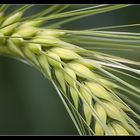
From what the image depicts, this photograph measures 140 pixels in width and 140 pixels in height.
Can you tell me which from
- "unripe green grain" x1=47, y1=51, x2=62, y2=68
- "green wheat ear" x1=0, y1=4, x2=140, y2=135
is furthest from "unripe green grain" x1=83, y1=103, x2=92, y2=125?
"unripe green grain" x1=47, y1=51, x2=62, y2=68

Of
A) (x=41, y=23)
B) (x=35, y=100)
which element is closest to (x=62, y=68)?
(x=41, y=23)

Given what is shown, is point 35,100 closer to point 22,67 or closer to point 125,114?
point 22,67

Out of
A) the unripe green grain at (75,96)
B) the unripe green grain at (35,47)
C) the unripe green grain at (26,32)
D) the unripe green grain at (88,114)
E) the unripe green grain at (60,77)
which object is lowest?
the unripe green grain at (88,114)

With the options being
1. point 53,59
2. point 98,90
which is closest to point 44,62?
point 53,59

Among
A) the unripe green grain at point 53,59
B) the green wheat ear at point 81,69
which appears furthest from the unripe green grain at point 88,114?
the unripe green grain at point 53,59

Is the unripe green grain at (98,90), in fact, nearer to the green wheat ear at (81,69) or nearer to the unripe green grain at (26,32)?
the green wheat ear at (81,69)

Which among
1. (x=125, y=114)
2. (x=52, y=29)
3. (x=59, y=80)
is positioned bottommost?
(x=125, y=114)

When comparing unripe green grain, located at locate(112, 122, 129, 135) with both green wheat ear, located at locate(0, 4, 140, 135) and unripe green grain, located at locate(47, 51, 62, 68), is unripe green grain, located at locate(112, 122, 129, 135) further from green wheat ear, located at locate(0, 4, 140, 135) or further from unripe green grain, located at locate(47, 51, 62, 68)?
unripe green grain, located at locate(47, 51, 62, 68)

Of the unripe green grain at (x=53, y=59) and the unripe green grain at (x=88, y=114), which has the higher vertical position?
the unripe green grain at (x=53, y=59)
